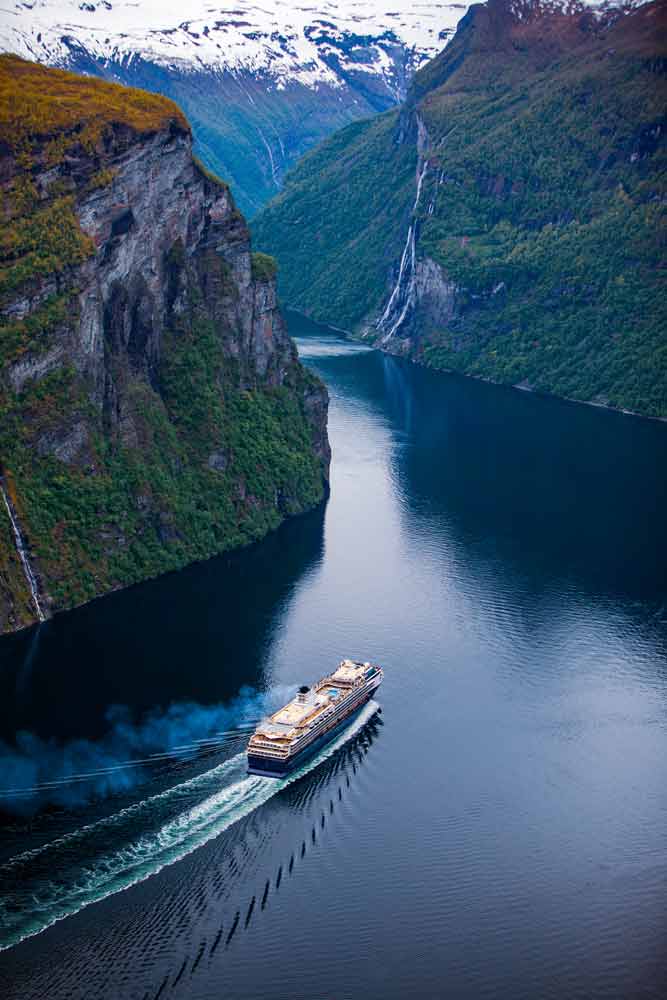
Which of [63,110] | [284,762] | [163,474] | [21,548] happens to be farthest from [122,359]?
[284,762]

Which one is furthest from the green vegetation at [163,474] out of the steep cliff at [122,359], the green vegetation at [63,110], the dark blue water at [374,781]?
the green vegetation at [63,110]

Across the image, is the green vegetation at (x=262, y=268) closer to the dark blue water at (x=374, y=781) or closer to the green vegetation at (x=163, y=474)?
the green vegetation at (x=163, y=474)

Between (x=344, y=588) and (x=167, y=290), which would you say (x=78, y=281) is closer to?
(x=167, y=290)

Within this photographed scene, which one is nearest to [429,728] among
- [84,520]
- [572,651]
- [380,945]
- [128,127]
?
[572,651]

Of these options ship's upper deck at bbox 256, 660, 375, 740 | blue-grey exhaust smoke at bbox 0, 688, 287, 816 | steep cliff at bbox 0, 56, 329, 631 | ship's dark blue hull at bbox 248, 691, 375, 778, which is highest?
steep cliff at bbox 0, 56, 329, 631

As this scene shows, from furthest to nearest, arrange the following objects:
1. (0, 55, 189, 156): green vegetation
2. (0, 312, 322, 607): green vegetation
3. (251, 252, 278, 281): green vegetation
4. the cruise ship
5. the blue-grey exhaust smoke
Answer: (251, 252, 278, 281): green vegetation < (0, 55, 189, 156): green vegetation < (0, 312, 322, 607): green vegetation < the cruise ship < the blue-grey exhaust smoke

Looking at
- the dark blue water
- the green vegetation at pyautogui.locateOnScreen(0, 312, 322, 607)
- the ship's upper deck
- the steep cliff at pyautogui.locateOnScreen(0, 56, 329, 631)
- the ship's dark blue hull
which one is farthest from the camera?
the steep cliff at pyautogui.locateOnScreen(0, 56, 329, 631)

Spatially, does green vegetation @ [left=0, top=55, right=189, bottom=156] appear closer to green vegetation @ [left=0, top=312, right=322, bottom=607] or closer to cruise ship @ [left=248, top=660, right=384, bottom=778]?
green vegetation @ [left=0, top=312, right=322, bottom=607]

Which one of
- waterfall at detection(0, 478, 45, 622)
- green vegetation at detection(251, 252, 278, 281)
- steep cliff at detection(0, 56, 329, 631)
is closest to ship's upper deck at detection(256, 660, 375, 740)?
steep cliff at detection(0, 56, 329, 631)
